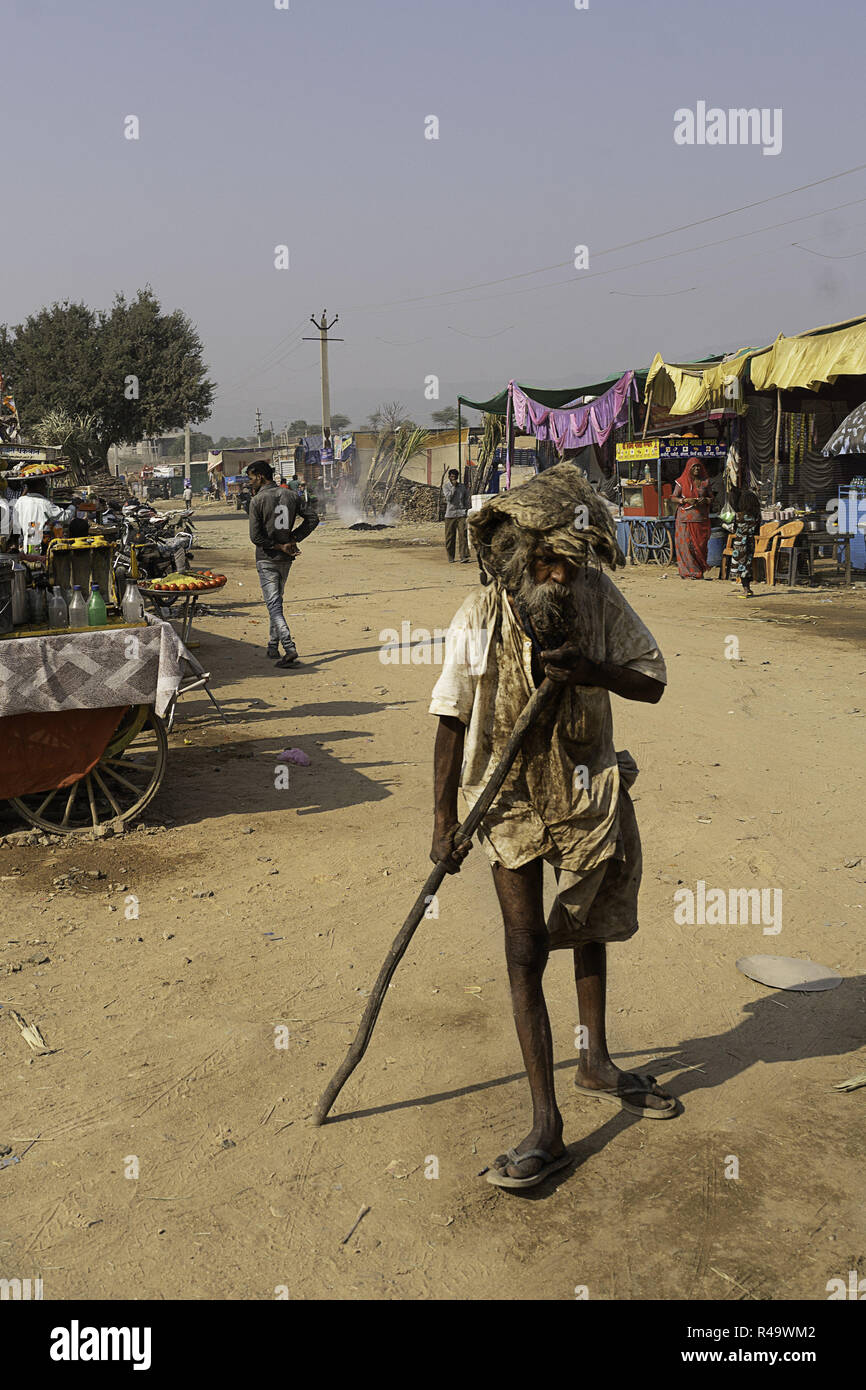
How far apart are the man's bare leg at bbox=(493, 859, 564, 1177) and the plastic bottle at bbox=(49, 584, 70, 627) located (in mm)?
3561

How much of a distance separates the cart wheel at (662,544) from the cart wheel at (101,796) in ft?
47.7

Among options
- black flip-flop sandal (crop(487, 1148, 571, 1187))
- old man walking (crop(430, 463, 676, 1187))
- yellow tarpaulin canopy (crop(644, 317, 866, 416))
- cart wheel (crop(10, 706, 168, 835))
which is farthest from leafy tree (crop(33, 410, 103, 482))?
black flip-flop sandal (crop(487, 1148, 571, 1187))

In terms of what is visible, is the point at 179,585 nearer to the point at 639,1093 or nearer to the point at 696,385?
the point at 639,1093

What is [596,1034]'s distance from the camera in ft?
10.6

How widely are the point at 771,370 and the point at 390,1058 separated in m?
13.8

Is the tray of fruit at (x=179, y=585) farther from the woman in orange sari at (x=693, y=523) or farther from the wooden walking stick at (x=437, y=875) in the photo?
the woman in orange sari at (x=693, y=523)

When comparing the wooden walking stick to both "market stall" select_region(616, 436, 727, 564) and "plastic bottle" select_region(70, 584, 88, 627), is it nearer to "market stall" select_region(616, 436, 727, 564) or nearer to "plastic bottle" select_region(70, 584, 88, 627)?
"plastic bottle" select_region(70, 584, 88, 627)

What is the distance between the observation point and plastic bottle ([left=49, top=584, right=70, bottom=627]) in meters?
5.68

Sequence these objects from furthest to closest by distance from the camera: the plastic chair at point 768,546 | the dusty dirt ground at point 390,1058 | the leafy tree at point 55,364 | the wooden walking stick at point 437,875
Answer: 1. the leafy tree at point 55,364
2. the plastic chair at point 768,546
3. the wooden walking stick at point 437,875
4. the dusty dirt ground at point 390,1058

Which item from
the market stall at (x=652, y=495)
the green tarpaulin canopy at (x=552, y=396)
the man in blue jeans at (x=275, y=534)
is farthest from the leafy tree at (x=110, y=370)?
the man in blue jeans at (x=275, y=534)

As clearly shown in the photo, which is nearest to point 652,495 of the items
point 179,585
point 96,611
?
point 179,585

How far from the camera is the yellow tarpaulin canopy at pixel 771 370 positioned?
14.1 m

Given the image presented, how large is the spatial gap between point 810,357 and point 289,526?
825 centimetres

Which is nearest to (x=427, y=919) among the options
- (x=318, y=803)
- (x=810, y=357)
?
(x=318, y=803)
